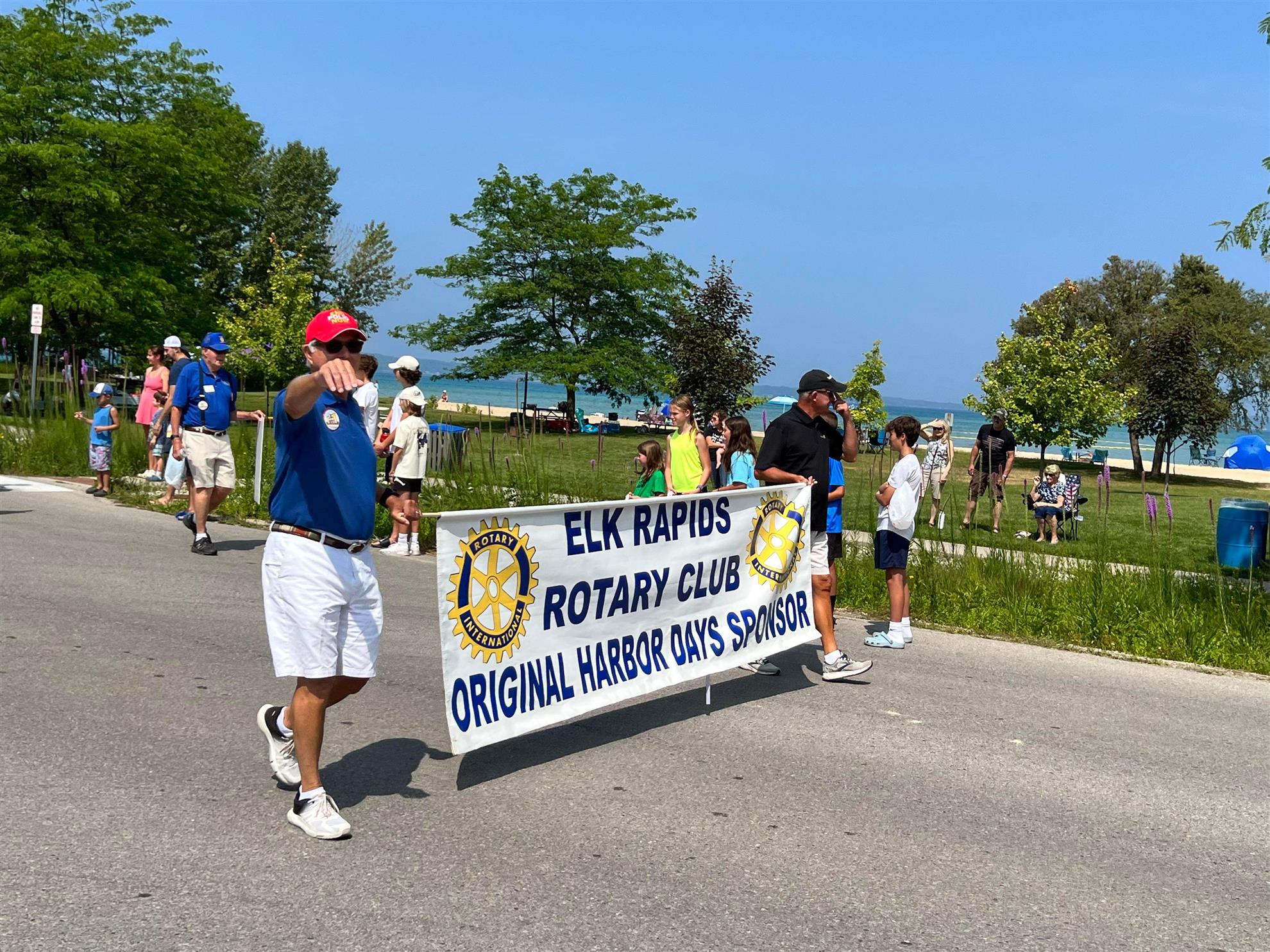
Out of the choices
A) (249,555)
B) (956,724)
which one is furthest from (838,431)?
(249,555)

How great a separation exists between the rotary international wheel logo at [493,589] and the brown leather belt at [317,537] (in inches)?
23.4

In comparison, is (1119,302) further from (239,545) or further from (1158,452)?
(239,545)

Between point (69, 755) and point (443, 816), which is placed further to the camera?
point (69, 755)

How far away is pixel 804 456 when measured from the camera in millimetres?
7930

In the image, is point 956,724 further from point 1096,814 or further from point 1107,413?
point 1107,413

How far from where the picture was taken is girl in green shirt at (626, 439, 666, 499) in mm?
11500

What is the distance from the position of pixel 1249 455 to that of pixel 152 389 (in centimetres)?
3345

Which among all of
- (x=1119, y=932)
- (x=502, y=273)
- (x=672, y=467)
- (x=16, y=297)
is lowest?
(x=1119, y=932)

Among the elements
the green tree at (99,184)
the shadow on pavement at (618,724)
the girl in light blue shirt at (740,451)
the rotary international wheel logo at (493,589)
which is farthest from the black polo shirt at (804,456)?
the green tree at (99,184)

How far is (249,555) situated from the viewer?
466 inches

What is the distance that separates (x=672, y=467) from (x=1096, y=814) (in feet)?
20.2

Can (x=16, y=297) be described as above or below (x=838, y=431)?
above

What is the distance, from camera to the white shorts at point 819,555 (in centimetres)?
791

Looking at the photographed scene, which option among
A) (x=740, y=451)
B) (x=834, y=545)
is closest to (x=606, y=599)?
(x=834, y=545)
